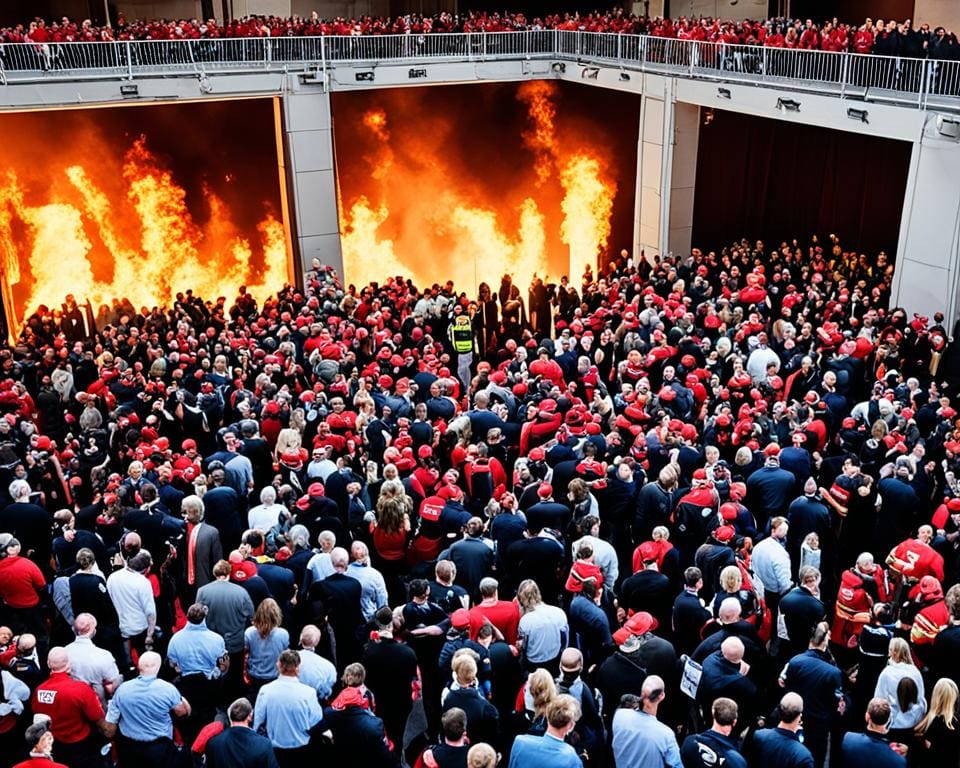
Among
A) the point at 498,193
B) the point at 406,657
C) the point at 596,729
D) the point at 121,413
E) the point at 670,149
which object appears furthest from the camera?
the point at 498,193

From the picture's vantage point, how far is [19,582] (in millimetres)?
8117

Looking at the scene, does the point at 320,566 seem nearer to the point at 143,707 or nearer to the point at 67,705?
the point at 143,707

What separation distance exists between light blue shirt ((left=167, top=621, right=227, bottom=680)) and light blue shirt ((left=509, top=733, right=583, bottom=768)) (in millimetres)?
2603

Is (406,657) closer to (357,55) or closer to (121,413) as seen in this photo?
(121,413)

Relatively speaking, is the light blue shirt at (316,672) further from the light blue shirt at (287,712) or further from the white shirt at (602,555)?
the white shirt at (602,555)

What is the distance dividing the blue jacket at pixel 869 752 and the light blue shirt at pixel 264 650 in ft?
13.0

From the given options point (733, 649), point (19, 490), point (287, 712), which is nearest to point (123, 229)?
point (19, 490)

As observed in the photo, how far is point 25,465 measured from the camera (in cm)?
1085

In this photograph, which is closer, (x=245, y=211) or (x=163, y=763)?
(x=163, y=763)

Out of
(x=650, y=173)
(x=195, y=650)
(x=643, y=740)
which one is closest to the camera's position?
(x=643, y=740)

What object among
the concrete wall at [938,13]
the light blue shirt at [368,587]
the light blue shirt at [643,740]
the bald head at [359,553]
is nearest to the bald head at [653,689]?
the light blue shirt at [643,740]

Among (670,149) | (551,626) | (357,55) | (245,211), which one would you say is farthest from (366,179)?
(551,626)

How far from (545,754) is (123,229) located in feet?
69.5

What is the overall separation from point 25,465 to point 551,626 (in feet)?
23.3
